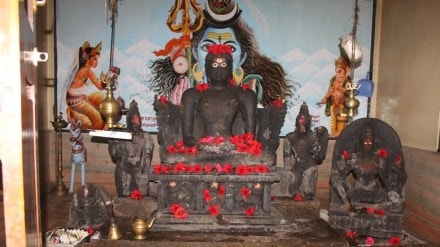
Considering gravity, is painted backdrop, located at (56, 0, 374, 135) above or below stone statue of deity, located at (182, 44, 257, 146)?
above

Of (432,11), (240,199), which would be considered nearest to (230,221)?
(240,199)

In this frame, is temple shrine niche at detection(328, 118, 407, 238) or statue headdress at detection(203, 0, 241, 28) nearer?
temple shrine niche at detection(328, 118, 407, 238)

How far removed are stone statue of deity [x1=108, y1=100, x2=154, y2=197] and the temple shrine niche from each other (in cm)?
290

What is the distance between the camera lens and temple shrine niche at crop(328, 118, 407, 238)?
478cm

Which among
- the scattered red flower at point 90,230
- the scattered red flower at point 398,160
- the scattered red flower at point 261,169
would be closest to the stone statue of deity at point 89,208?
the scattered red flower at point 90,230

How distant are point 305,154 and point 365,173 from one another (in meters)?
0.98

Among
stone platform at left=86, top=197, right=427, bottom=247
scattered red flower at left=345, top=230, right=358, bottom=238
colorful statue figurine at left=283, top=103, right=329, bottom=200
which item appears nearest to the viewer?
stone platform at left=86, top=197, right=427, bottom=247

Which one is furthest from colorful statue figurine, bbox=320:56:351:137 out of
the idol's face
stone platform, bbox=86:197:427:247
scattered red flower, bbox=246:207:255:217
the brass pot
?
scattered red flower, bbox=246:207:255:217

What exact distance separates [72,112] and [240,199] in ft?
14.5

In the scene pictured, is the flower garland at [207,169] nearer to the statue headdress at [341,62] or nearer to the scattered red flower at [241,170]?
the scattered red flower at [241,170]

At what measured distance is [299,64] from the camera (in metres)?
7.16

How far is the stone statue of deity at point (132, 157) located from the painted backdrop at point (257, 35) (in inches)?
67.7

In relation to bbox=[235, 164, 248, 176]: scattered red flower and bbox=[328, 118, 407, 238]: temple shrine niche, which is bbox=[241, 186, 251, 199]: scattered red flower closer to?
bbox=[235, 164, 248, 176]: scattered red flower

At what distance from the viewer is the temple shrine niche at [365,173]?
4.78m
